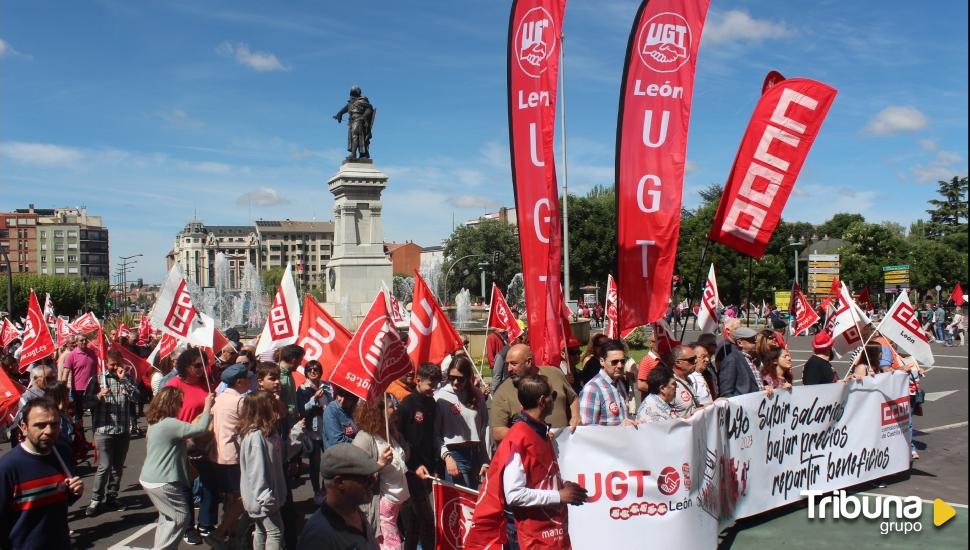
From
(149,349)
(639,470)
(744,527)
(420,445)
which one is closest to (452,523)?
(420,445)

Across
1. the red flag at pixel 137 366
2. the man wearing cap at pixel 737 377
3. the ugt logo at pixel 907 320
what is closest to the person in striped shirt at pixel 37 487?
the man wearing cap at pixel 737 377

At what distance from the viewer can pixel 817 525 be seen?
7340mm

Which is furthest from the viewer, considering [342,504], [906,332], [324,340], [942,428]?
[942,428]

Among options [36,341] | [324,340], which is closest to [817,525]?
[324,340]

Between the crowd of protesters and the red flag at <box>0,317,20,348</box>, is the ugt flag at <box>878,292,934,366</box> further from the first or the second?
the red flag at <box>0,317,20,348</box>

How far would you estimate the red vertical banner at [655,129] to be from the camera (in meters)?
8.00

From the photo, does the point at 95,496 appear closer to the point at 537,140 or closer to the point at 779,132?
the point at 537,140

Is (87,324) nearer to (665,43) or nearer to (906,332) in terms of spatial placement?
(665,43)

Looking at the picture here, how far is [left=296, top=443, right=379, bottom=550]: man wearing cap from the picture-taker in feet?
10.8

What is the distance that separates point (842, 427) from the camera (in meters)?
8.29

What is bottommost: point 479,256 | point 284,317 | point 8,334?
point 8,334

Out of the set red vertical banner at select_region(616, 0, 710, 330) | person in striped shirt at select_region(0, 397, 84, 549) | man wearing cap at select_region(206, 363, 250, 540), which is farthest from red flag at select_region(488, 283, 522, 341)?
person in striped shirt at select_region(0, 397, 84, 549)

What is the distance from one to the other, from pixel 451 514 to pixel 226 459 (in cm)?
A: 222

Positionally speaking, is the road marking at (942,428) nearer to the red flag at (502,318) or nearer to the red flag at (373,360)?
the red flag at (502,318)
